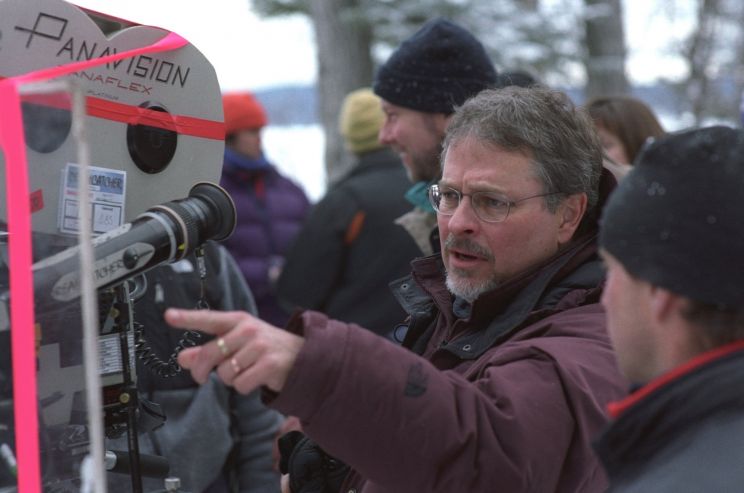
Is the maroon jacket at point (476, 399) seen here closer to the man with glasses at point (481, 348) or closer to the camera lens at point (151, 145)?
the man with glasses at point (481, 348)

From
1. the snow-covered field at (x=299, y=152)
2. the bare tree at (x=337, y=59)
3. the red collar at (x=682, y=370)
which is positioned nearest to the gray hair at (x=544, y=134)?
the red collar at (x=682, y=370)

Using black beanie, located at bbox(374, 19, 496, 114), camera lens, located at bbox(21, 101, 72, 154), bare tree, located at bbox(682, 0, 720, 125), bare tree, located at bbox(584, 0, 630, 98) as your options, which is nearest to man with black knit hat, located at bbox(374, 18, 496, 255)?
black beanie, located at bbox(374, 19, 496, 114)

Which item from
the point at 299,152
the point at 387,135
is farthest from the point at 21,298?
A: the point at 299,152

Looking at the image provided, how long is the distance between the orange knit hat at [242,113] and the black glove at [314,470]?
309 centimetres

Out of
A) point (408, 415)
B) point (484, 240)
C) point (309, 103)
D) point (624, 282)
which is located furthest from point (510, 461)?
point (309, 103)

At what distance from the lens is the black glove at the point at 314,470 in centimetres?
212

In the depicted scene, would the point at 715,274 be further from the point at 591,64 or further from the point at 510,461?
the point at 591,64

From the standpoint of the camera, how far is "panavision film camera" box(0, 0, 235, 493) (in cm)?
140

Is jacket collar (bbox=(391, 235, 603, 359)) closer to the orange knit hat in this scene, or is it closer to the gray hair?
the gray hair

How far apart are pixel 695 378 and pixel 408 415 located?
42 centimetres

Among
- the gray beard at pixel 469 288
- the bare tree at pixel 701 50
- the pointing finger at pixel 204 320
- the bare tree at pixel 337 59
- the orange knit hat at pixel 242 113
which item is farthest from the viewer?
the bare tree at pixel 701 50

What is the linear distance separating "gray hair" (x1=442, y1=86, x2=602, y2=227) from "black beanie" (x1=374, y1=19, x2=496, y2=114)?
50.0 inches

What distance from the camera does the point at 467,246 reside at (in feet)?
6.92

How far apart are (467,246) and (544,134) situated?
283mm
